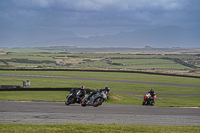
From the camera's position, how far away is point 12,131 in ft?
43.6

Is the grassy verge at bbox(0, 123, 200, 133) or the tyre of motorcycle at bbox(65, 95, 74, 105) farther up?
the grassy verge at bbox(0, 123, 200, 133)

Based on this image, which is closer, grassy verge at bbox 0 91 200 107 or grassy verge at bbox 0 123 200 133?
grassy verge at bbox 0 123 200 133

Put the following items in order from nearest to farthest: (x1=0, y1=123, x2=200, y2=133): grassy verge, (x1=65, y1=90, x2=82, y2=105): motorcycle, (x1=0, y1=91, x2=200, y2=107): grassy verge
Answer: (x1=0, y1=123, x2=200, y2=133): grassy verge → (x1=65, y1=90, x2=82, y2=105): motorcycle → (x1=0, y1=91, x2=200, y2=107): grassy verge

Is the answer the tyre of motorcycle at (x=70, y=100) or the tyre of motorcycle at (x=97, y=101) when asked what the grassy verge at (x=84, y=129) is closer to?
the tyre of motorcycle at (x=97, y=101)

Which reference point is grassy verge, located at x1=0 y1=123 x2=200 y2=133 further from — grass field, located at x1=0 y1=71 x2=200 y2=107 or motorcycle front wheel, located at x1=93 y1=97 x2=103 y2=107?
grass field, located at x1=0 y1=71 x2=200 y2=107

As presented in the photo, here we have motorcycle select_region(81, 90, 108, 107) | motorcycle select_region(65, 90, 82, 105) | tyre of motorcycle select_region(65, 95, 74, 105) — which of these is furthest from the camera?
tyre of motorcycle select_region(65, 95, 74, 105)

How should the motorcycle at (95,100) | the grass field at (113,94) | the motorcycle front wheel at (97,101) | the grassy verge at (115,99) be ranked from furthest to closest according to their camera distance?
the grass field at (113,94) < the grassy verge at (115,99) < the motorcycle front wheel at (97,101) < the motorcycle at (95,100)

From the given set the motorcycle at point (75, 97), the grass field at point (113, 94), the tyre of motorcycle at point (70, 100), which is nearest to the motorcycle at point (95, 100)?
the motorcycle at point (75, 97)

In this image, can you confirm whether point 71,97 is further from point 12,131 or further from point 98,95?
point 12,131

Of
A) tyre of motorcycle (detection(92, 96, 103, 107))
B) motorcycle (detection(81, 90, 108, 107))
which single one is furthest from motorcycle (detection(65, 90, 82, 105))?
tyre of motorcycle (detection(92, 96, 103, 107))

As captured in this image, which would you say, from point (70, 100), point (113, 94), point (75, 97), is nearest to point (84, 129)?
point (75, 97)

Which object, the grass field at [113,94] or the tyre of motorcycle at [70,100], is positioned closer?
the tyre of motorcycle at [70,100]

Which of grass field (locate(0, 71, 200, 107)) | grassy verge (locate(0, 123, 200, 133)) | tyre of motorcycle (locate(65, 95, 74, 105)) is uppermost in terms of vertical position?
grassy verge (locate(0, 123, 200, 133))

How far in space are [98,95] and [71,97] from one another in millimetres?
3073
